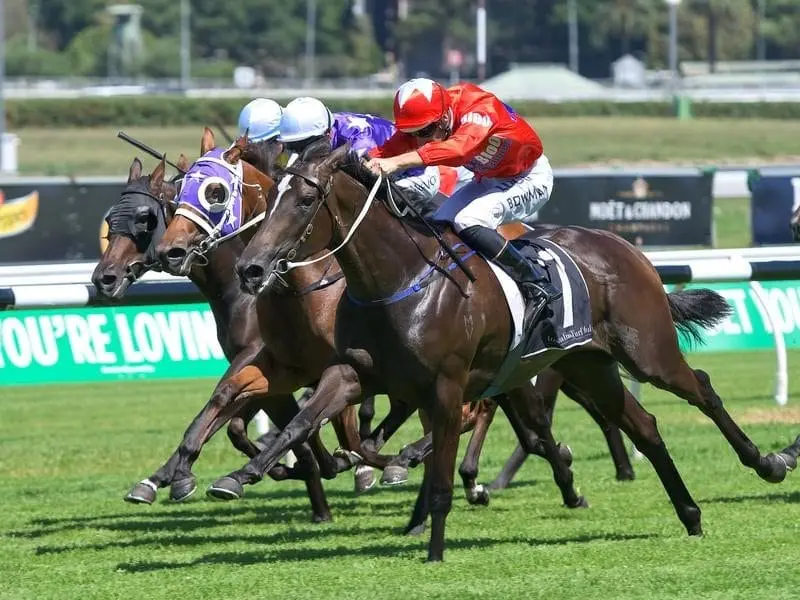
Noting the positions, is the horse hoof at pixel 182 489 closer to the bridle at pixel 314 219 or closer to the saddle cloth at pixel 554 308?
the bridle at pixel 314 219

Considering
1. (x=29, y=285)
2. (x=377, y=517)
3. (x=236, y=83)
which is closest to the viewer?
(x=377, y=517)

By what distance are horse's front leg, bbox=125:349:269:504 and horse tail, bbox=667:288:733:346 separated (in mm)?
2001

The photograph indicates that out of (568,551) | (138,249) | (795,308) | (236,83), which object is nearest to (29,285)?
(138,249)

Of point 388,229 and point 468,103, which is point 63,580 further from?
point 468,103

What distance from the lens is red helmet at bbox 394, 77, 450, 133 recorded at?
20.6 ft

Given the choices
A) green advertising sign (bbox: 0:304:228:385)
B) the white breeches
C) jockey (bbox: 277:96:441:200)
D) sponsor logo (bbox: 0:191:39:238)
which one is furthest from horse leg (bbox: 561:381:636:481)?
sponsor logo (bbox: 0:191:39:238)

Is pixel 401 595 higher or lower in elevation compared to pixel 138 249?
lower

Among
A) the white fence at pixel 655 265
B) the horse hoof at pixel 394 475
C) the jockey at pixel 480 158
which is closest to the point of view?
the jockey at pixel 480 158

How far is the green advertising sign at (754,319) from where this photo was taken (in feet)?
40.9

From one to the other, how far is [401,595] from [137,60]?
276 feet

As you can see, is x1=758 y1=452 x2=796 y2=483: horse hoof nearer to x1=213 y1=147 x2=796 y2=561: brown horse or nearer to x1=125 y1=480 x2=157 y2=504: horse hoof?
x1=213 y1=147 x2=796 y2=561: brown horse

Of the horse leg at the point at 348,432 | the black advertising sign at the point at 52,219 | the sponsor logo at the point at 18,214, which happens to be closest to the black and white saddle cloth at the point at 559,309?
the horse leg at the point at 348,432

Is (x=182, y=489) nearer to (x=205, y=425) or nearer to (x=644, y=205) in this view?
(x=205, y=425)

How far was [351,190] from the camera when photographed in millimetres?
6059
